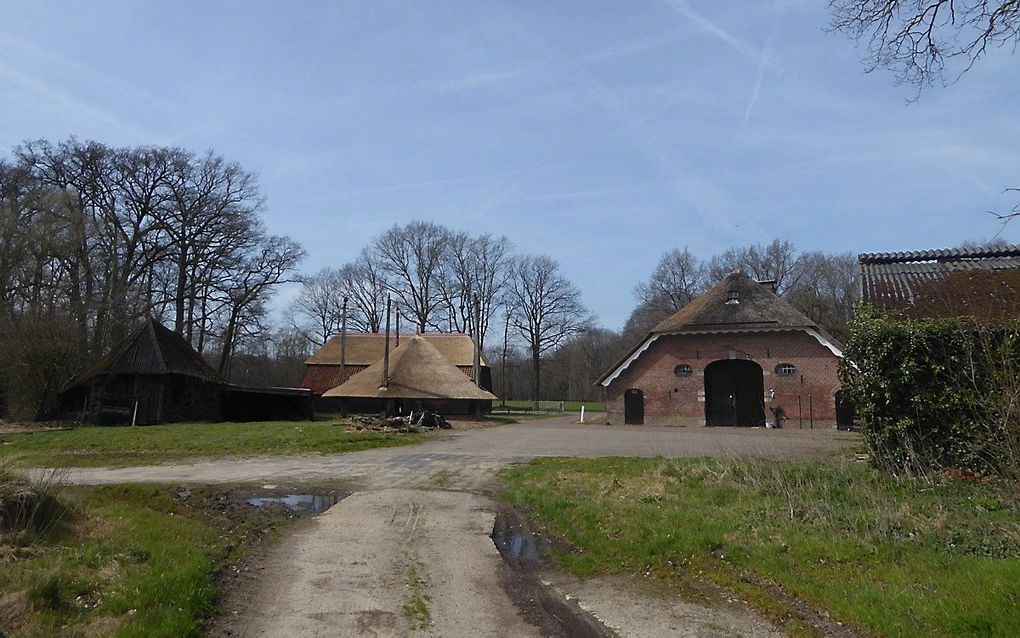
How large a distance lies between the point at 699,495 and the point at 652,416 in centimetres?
2673

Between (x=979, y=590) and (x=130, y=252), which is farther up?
(x=130, y=252)

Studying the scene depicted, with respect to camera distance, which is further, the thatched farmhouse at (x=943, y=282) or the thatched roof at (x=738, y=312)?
the thatched roof at (x=738, y=312)

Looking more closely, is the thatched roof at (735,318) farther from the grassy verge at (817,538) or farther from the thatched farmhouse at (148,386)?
the grassy verge at (817,538)

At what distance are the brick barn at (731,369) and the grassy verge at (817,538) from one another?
23488 millimetres

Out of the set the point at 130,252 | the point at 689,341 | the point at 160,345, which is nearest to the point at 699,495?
the point at 689,341

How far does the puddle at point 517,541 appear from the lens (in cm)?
845

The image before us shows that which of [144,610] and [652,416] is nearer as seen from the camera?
[144,610]

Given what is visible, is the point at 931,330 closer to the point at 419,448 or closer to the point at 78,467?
the point at 419,448

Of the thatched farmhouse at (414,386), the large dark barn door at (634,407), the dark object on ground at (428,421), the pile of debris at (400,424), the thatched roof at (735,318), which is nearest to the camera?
the pile of debris at (400,424)

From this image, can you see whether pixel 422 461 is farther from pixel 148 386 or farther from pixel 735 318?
pixel 735 318

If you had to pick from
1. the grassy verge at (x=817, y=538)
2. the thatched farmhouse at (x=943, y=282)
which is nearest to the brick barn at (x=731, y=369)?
the thatched farmhouse at (x=943, y=282)

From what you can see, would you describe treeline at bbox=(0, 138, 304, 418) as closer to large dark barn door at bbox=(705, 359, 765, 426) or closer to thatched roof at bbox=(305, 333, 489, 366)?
thatched roof at bbox=(305, 333, 489, 366)

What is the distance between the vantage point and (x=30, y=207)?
111 feet

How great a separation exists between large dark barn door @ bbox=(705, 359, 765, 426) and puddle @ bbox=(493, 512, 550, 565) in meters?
27.2
